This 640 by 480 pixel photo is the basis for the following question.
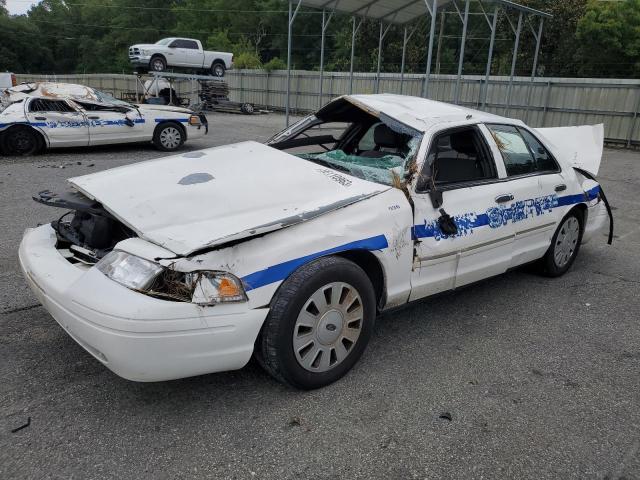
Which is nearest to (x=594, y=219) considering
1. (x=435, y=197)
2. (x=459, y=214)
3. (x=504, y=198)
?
(x=504, y=198)

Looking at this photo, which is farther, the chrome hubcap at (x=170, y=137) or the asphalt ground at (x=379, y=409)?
the chrome hubcap at (x=170, y=137)

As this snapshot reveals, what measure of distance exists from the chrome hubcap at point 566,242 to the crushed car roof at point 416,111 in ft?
3.83

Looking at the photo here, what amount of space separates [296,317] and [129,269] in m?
0.87

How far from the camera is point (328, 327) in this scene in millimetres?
2895

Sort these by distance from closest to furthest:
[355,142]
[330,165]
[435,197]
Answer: [435,197], [330,165], [355,142]

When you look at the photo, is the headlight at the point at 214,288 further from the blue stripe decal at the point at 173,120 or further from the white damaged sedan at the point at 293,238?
the blue stripe decal at the point at 173,120

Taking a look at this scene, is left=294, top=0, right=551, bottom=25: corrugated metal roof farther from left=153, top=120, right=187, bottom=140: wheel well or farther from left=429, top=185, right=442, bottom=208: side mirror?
left=429, top=185, right=442, bottom=208: side mirror

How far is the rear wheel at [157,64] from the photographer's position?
1049 inches

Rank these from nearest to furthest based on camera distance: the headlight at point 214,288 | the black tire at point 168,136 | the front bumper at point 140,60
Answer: the headlight at point 214,288 < the black tire at point 168,136 < the front bumper at point 140,60

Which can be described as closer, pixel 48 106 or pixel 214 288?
pixel 214 288

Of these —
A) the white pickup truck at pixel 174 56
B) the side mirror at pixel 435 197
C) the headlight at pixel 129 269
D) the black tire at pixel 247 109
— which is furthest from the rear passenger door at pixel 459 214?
the white pickup truck at pixel 174 56

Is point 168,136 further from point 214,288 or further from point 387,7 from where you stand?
point 214,288

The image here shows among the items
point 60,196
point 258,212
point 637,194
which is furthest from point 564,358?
point 637,194

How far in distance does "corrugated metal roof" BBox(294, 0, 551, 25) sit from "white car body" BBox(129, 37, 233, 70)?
1416 cm
